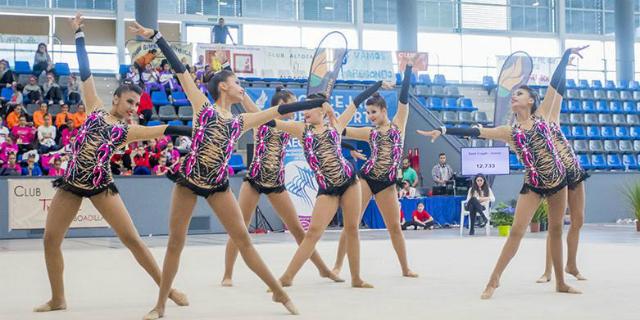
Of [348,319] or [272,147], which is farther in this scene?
[272,147]

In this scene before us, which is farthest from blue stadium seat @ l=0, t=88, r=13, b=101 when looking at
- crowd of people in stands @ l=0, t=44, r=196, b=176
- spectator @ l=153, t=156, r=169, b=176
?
spectator @ l=153, t=156, r=169, b=176

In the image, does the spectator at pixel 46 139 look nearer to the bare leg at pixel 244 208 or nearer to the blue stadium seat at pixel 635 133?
the bare leg at pixel 244 208

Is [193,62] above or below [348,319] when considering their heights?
above

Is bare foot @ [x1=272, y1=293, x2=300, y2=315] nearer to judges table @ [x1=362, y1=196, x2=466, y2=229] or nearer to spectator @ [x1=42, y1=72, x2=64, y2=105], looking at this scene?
judges table @ [x1=362, y1=196, x2=466, y2=229]

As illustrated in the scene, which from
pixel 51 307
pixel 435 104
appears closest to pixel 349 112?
pixel 51 307

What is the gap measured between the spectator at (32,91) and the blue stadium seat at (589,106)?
1562 centimetres

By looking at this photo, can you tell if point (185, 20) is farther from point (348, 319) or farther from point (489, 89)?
point (348, 319)

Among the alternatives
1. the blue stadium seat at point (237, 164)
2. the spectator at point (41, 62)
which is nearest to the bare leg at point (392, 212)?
the blue stadium seat at point (237, 164)

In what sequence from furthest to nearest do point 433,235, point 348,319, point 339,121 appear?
1. point 433,235
2. point 339,121
3. point 348,319

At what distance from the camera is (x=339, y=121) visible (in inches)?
296

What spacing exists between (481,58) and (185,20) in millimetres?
11616

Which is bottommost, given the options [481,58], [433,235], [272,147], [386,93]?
[433,235]

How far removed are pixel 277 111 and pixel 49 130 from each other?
1273 centimetres

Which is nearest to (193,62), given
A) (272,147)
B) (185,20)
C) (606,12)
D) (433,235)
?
(433,235)
